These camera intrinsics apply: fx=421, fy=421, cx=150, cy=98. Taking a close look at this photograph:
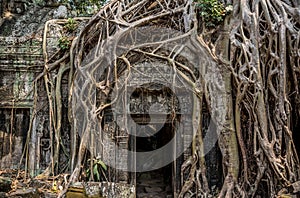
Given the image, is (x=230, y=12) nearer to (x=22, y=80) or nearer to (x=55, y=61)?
(x=55, y=61)

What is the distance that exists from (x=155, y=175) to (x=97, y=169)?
3.20m

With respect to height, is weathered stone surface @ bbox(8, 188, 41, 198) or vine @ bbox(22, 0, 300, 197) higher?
vine @ bbox(22, 0, 300, 197)

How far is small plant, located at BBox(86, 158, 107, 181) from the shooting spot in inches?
219

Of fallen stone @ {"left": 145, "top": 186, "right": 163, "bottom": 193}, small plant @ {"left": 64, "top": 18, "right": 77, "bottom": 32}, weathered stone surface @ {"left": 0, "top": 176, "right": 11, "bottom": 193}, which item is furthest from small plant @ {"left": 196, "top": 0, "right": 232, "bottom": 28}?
weathered stone surface @ {"left": 0, "top": 176, "right": 11, "bottom": 193}

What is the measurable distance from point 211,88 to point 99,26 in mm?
1869

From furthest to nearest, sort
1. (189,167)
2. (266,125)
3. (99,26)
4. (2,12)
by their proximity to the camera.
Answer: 1. (2,12)
2. (99,26)
3. (189,167)
4. (266,125)

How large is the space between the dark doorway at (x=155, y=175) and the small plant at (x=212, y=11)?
179 centimetres

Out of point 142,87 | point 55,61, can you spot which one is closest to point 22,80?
point 55,61

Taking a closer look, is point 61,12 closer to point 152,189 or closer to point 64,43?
point 64,43

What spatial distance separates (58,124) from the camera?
234 inches

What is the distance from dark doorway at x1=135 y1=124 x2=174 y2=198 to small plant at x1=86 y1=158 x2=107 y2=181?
127 centimetres

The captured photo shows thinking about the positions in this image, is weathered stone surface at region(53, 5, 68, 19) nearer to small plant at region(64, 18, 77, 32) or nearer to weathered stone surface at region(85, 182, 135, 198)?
small plant at region(64, 18, 77, 32)

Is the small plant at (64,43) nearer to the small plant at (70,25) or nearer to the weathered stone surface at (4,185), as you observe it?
the small plant at (70,25)

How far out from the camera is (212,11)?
586 cm
